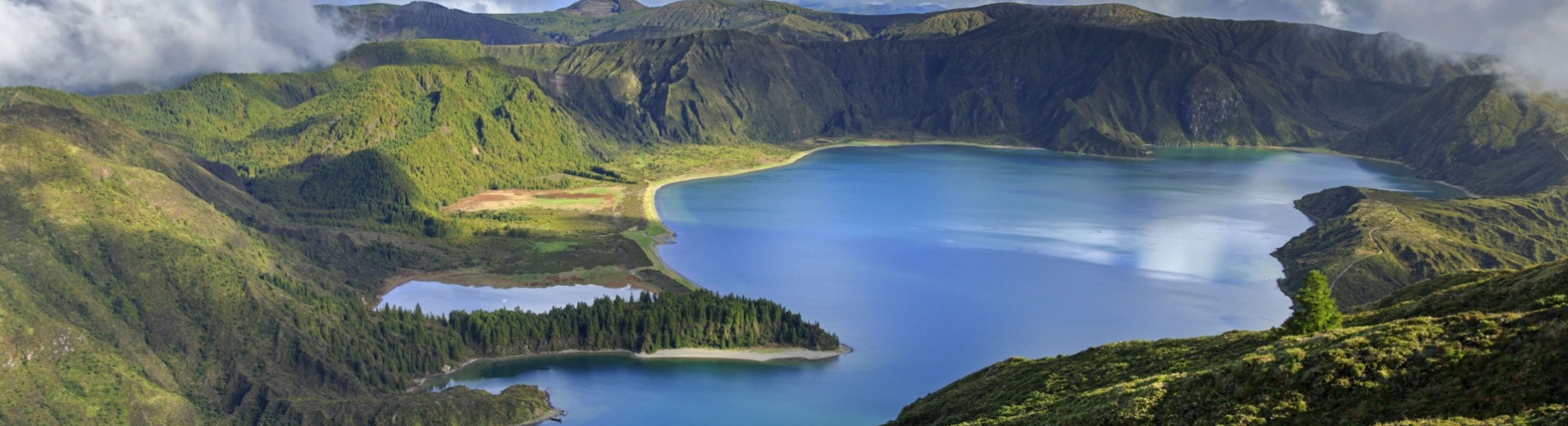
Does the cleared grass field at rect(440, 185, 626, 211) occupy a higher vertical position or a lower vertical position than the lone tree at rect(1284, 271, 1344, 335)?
higher

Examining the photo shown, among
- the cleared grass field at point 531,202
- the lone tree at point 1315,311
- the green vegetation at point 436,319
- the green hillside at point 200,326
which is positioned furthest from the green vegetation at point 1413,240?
the cleared grass field at point 531,202

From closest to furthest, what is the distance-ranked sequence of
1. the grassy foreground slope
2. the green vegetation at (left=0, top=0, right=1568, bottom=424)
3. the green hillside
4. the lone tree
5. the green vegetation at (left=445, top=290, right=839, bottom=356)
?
the grassy foreground slope
the green vegetation at (left=0, top=0, right=1568, bottom=424)
the lone tree
the green hillside
the green vegetation at (left=445, top=290, right=839, bottom=356)

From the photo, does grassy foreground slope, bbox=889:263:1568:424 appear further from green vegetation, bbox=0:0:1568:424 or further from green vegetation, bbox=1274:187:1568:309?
green vegetation, bbox=1274:187:1568:309

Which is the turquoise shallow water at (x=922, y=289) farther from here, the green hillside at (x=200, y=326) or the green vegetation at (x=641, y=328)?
the green hillside at (x=200, y=326)

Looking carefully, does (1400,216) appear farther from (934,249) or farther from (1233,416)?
(1233,416)

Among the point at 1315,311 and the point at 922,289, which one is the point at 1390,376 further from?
the point at 922,289

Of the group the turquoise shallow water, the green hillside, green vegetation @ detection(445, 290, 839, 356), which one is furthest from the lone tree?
green vegetation @ detection(445, 290, 839, 356)

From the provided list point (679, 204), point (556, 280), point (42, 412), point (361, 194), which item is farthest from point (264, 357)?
point (679, 204)
